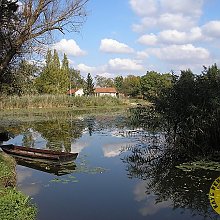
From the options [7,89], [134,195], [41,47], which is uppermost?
[41,47]

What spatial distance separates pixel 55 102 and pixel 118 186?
137ft

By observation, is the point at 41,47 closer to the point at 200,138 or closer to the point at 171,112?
the point at 171,112

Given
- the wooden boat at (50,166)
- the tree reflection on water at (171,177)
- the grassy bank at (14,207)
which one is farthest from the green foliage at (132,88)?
the grassy bank at (14,207)

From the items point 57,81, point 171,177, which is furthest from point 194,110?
point 57,81

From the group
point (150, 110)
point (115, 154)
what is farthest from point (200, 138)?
point (115, 154)

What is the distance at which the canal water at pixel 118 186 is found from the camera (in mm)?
9156

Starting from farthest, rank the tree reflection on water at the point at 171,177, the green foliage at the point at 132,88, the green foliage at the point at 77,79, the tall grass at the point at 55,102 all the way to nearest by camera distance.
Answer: the green foliage at the point at 77,79 → the green foliage at the point at 132,88 → the tall grass at the point at 55,102 → the tree reflection on water at the point at 171,177

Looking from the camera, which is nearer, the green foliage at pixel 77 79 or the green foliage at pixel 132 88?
the green foliage at pixel 132 88

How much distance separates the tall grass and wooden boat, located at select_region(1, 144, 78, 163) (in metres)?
27.5

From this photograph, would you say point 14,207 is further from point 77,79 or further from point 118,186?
point 77,79

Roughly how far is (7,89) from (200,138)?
32.7 feet

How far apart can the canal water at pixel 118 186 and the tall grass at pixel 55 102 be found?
29752 millimetres

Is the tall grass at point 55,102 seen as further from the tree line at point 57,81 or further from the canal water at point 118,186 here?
the canal water at point 118,186

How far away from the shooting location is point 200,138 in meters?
14.2
